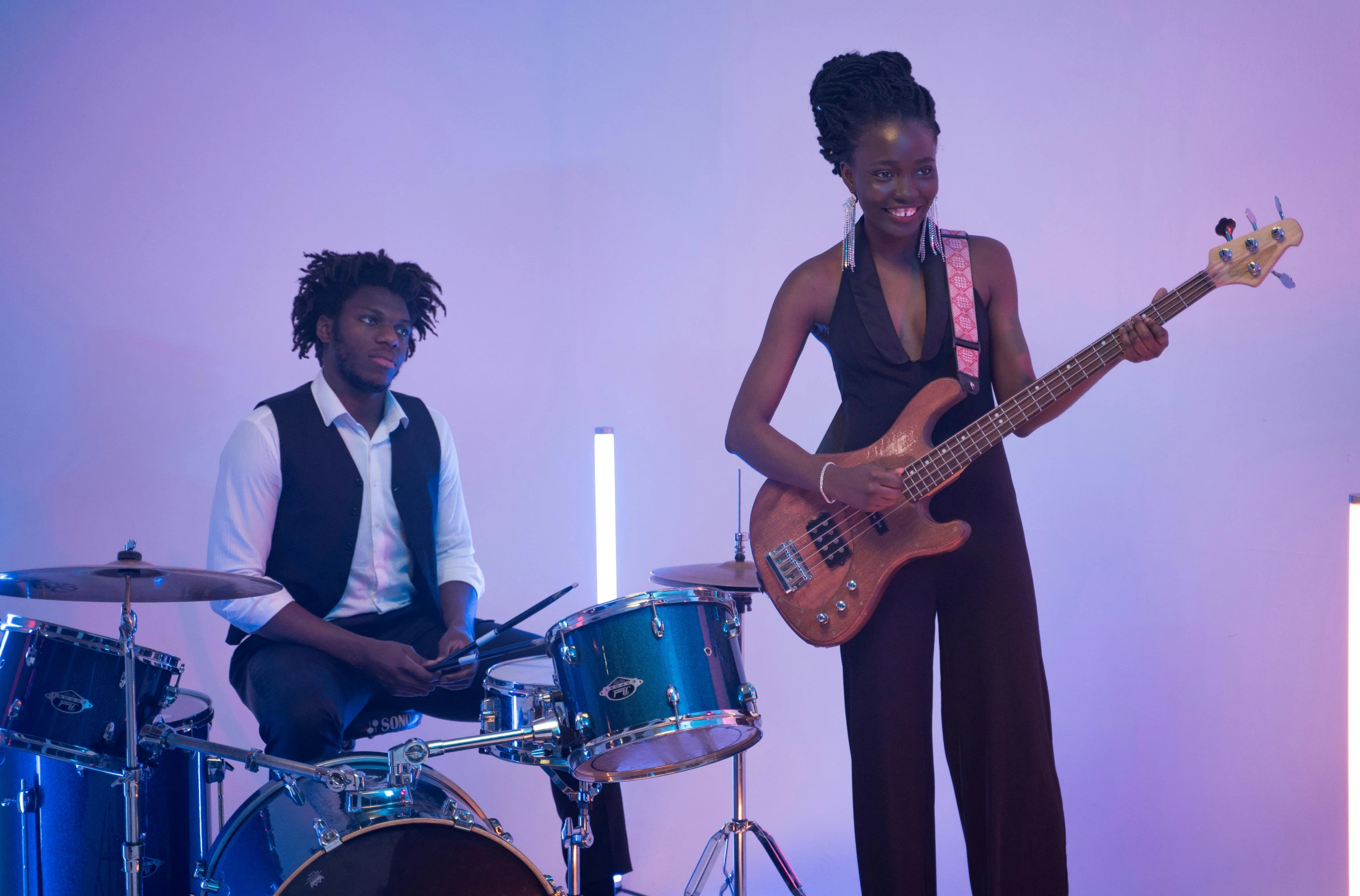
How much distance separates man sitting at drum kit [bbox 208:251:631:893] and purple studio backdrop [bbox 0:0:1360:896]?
1.93 feet

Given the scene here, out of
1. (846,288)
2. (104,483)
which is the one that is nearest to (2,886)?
(104,483)

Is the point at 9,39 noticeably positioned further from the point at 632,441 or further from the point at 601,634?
the point at 601,634

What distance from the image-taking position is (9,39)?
11.2ft

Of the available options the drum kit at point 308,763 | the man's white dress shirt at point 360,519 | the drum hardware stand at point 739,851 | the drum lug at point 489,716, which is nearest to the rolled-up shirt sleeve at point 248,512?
the man's white dress shirt at point 360,519

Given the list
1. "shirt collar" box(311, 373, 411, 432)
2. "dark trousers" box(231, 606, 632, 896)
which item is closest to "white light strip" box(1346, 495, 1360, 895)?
"dark trousers" box(231, 606, 632, 896)

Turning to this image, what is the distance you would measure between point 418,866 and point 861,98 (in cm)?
176

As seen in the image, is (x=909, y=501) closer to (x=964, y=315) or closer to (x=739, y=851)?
(x=964, y=315)

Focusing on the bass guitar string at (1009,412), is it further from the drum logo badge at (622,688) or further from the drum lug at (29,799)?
the drum lug at (29,799)

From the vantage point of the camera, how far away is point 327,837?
2.10m

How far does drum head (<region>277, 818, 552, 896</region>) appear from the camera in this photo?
2.10 meters

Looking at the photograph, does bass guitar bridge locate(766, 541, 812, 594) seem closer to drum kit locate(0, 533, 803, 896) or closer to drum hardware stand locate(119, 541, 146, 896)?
drum kit locate(0, 533, 803, 896)

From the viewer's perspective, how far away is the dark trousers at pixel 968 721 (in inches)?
87.7

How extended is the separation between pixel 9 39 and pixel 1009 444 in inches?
128

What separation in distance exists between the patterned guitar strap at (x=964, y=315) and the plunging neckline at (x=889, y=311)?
0.06 ft
